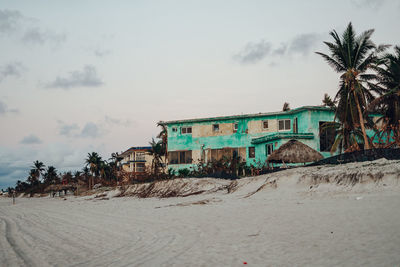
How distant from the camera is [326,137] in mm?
28672

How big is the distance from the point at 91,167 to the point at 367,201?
6060 centimetres

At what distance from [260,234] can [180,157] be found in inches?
1066

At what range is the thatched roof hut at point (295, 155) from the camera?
21484 millimetres

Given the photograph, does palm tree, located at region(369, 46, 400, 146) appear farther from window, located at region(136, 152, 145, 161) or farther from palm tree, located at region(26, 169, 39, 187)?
palm tree, located at region(26, 169, 39, 187)

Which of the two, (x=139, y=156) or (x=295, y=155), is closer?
(x=295, y=155)

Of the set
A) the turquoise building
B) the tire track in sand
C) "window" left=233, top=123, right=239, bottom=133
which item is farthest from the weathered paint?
the tire track in sand

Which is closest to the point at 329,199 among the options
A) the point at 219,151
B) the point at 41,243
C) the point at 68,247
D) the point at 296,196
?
the point at 296,196

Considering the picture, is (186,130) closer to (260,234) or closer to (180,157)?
(180,157)

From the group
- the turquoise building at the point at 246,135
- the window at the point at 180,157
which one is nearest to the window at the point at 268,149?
the turquoise building at the point at 246,135

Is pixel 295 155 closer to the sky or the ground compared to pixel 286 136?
closer to the ground

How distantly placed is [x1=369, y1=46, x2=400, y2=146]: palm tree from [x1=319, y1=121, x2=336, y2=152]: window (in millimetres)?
5185

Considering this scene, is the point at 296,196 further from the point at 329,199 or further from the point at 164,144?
the point at 164,144

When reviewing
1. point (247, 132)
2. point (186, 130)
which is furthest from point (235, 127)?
point (186, 130)

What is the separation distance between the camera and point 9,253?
294 inches
